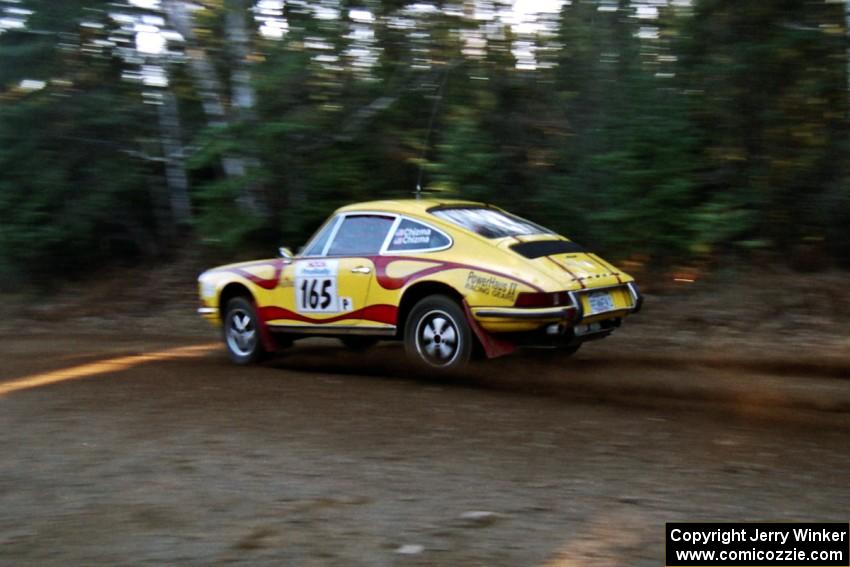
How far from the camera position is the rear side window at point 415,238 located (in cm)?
826

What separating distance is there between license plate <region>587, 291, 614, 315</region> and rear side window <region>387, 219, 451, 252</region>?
134cm

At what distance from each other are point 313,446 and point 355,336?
286 centimetres

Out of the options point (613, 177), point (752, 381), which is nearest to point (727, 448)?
point (752, 381)

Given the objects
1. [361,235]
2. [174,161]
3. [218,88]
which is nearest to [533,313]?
[361,235]

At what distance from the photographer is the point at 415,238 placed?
841 centimetres

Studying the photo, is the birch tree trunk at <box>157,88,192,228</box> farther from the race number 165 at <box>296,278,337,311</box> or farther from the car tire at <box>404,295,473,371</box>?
the car tire at <box>404,295,473,371</box>

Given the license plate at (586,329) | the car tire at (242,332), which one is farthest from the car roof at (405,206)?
the license plate at (586,329)

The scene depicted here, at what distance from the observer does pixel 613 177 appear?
39.8ft

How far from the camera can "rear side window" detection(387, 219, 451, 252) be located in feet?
27.1

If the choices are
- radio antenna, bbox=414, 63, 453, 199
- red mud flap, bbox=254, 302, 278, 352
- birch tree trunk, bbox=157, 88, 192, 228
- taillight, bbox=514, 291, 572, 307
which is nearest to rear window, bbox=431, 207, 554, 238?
taillight, bbox=514, 291, 572, 307

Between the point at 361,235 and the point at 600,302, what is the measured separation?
2369mm

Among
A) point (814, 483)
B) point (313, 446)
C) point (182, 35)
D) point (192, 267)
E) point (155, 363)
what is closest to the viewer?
point (814, 483)

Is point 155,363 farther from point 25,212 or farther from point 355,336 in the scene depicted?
point 25,212

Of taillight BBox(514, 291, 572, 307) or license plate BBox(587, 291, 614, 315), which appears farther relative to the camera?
license plate BBox(587, 291, 614, 315)
